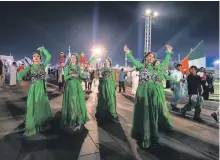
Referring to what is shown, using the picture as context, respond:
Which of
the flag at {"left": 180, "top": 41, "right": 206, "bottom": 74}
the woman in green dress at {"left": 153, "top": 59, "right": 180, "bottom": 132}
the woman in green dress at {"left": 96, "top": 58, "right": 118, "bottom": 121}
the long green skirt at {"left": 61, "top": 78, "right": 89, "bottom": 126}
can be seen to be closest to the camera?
the woman in green dress at {"left": 153, "top": 59, "right": 180, "bottom": 132}

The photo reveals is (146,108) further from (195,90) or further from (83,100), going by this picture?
(195,90)

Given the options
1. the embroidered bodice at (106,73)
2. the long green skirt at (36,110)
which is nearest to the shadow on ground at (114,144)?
the long green skirt at (36,110)

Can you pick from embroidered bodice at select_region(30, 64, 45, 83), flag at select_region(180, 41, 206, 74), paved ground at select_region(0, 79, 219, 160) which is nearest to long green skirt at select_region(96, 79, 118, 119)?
paved ground at select_region(0, 79, 219, 160)

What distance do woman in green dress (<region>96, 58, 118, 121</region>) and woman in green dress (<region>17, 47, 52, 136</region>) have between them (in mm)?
1991

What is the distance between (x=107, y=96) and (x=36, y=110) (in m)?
2.45

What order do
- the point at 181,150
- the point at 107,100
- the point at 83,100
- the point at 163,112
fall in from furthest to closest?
1. the point at 107,100
2. the point at 83,100
3. the point at 163,112
4. the point at 181,150

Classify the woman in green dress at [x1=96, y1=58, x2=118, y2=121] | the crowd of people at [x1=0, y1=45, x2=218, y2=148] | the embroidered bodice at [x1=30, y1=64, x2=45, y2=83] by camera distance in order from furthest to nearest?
the woman in green dress at [x1=96, y1=58, x2=118, y2=121]
the embroidered bodice at [x1=30, y1=64, x2=45, y2=83]
the crowd of people at [x1=0, y1=45, x2=218, y2=148]

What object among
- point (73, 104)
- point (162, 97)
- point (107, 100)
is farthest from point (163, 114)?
point (73, 104)

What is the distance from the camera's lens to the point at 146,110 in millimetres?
4551

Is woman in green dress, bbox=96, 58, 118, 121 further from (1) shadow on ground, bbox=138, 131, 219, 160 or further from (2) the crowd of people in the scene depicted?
(1) shadow on ground, bbox=138, 131, 219, 160

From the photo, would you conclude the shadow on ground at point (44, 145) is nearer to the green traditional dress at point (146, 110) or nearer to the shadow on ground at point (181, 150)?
the green traditional dress at point (146, 110)

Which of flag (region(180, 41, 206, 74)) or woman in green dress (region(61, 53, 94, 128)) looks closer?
woman in green dress (region(61, 53, 94, 128))

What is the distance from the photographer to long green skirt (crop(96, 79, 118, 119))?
6.89m

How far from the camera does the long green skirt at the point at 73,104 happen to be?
560 cm
